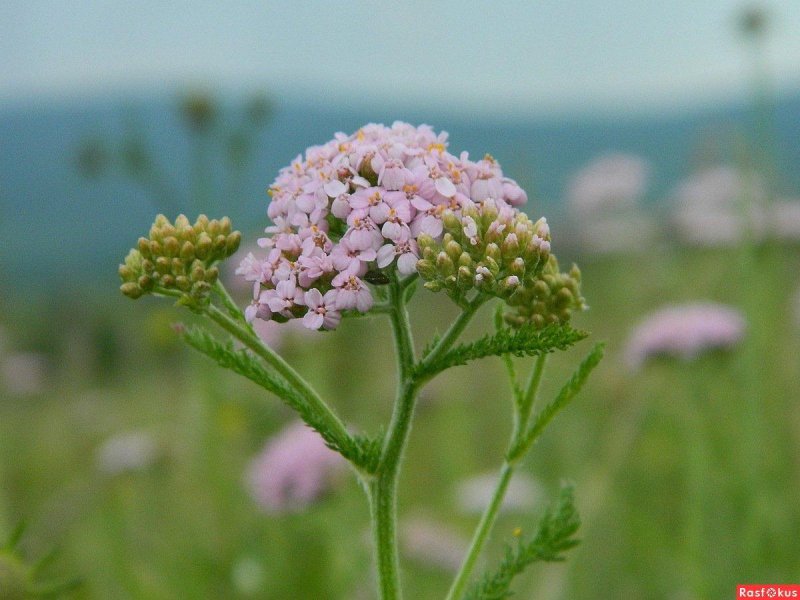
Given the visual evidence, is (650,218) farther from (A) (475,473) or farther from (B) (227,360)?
(B) (227,360)

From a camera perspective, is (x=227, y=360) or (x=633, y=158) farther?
(x=633, y=158)

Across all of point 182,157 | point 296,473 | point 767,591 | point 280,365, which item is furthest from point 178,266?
point 182,157

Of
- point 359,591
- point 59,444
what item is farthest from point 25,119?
point 359,591

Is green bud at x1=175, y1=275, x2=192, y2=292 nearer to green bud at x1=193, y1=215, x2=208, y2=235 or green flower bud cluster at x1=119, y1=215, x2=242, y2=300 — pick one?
green flower bud cluster at x1=119, y1=215, x2=242, y2=300

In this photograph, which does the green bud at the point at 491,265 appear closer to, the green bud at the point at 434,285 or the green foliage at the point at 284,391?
the green bud at the point at 434,285

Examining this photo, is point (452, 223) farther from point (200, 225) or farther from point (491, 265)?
point (200, 225)

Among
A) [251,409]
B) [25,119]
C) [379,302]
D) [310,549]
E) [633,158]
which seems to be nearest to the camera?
[379,302]
